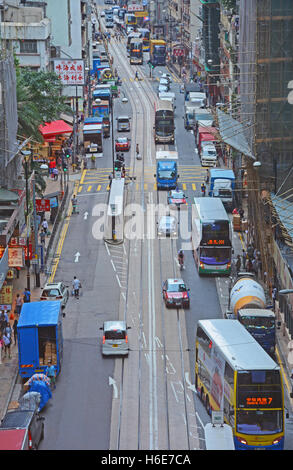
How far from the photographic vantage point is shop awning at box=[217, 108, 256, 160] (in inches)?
2746

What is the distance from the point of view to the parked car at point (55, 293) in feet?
206

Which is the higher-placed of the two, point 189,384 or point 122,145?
point 122,145

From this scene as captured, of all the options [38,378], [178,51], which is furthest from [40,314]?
[178,51]

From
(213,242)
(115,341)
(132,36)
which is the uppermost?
(132,36)

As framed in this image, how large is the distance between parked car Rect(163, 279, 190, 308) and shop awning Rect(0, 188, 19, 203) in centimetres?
1086

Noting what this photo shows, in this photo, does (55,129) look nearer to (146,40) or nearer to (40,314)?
(40,314)

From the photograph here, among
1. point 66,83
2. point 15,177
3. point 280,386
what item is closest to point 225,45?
point 66,83

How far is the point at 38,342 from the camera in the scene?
167ft

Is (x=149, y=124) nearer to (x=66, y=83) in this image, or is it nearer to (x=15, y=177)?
(x=66, y=83)

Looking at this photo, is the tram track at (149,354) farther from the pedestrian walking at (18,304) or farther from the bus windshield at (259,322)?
the pedestrian walking at (18,304)

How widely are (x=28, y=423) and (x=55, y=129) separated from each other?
64.8 m

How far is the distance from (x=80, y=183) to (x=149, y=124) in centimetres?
2878

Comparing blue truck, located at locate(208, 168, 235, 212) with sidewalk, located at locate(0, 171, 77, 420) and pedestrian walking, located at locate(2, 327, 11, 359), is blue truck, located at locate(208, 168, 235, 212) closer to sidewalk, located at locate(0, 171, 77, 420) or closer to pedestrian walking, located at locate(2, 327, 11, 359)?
sidewalk, located at locate(0, 171, 77, 420)

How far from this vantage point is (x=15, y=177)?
232 ft
